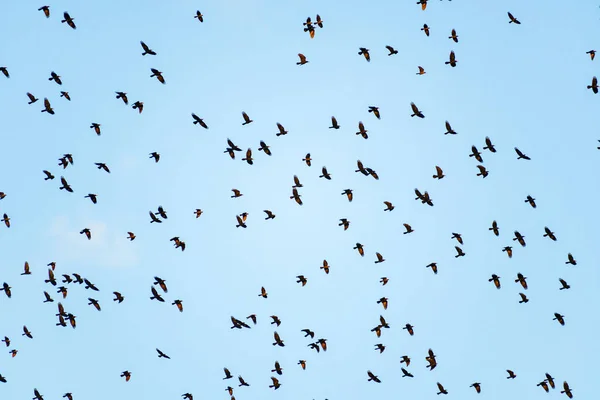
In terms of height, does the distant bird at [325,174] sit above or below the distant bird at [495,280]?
above

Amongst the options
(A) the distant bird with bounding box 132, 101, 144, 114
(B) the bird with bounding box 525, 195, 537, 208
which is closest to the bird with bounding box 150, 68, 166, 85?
(A) the distant bird with bounding box 132, 101, 144, 114

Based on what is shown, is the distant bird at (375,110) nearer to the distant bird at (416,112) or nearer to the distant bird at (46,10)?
the distant bird at (416,112)

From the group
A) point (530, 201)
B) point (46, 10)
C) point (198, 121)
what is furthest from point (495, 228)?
point (46, 10)

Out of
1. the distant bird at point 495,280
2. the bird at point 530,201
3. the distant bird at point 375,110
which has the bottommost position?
the distant bird at point 495,280

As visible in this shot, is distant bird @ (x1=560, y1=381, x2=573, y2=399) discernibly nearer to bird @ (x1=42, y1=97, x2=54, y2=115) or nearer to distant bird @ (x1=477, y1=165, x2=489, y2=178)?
distant bird @ (x1=477, y1=165, x2=489, y2=178)

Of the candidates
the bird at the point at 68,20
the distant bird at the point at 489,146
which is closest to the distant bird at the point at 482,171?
the distant bird at the point at 489,146

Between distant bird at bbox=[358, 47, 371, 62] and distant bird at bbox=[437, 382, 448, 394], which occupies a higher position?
distant bird at bbox=[358, 47, 371, 62]

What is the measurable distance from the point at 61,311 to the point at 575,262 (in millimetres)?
35437

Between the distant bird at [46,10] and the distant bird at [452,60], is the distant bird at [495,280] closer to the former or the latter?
the distant bird at [452,60]

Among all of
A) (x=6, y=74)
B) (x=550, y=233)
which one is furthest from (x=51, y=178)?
(x=550, y=233)

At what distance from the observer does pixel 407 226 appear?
3233 inches

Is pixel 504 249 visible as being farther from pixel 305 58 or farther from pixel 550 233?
pixel 305 58

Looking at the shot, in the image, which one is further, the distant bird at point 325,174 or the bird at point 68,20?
the distant bird at point 325,174

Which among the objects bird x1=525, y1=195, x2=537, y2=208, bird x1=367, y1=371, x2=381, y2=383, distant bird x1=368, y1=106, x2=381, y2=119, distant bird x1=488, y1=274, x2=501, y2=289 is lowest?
bird x1=367, y1=371, x2=381, y2=383
